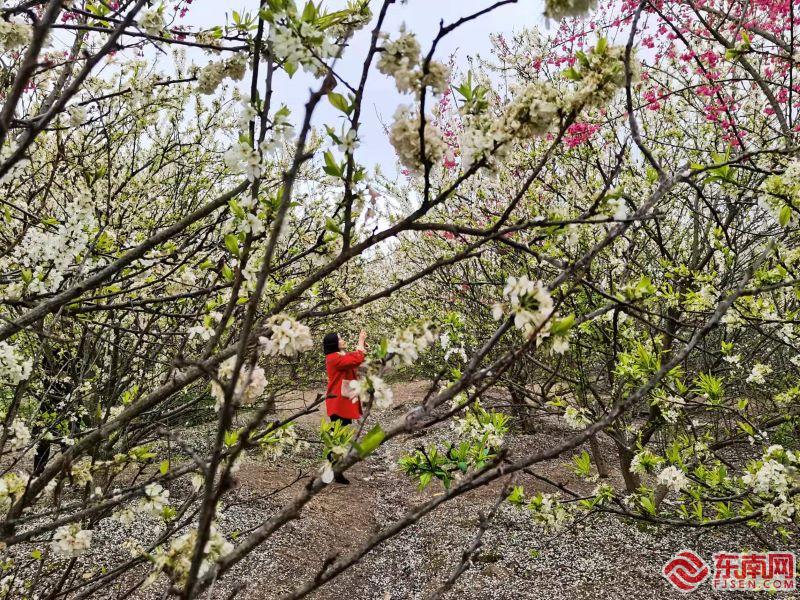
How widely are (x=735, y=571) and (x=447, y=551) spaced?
258cm

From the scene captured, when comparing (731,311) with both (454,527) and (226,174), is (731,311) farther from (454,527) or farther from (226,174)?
(226,174)

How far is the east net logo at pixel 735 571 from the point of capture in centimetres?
381

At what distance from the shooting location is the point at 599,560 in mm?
4695

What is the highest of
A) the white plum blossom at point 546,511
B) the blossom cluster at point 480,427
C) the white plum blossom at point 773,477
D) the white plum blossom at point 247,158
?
the white plum blossom at point 247,158

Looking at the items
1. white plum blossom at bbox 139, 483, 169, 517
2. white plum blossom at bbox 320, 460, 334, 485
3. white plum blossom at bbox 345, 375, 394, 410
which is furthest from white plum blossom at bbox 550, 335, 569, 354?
white plum blossom at bbox 139, 483, 169, 517

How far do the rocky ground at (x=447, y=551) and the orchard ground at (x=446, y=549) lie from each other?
0.04 feet

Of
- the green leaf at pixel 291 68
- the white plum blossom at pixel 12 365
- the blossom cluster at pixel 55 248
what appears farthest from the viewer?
the blossom cluster at pixel 55 248

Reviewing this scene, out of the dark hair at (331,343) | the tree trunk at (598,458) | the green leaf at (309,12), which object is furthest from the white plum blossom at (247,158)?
the dark hair at (331,343)

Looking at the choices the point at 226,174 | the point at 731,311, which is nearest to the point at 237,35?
the point at 731,311

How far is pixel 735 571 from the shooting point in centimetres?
406

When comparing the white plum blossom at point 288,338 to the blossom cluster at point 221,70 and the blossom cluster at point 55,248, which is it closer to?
the blossom cluster at point 221,70

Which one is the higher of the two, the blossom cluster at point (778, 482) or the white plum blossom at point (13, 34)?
the white plum blossom at point (13, 34)

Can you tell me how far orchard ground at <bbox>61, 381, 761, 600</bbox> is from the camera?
4473mm

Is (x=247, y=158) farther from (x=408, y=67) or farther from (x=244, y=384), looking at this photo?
(x=244, y=384)
